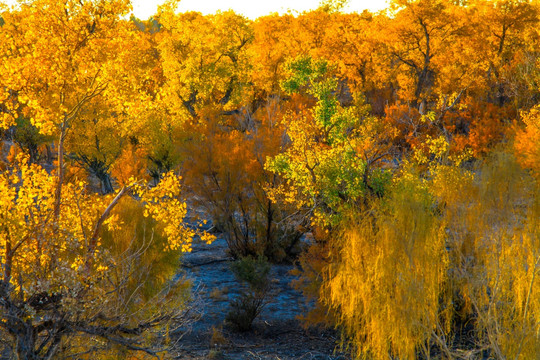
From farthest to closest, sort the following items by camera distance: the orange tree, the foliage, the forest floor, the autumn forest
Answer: the foliage
the forest floor
the autumn forest
the orange tree

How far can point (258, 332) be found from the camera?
48.6 feet

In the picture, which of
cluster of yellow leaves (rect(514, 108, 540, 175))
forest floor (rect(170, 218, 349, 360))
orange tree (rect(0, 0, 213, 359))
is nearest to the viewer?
orange tree (rect(0, 0, 213, 359))

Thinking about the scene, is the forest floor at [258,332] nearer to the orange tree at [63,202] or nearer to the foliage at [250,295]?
the foliage at [250,295]

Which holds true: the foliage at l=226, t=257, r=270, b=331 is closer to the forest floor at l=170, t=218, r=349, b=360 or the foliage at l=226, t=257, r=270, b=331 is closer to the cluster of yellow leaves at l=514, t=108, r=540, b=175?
the forest floor at l=170, t=218, r=349, b=360

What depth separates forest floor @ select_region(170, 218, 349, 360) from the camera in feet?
43.1

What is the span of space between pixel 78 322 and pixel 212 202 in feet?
41.6

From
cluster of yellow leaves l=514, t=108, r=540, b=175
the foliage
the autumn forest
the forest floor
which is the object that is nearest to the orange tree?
the autumn forest

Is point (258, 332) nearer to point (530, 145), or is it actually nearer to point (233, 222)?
point (233, 222)

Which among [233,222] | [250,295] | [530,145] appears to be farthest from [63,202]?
[530,145]

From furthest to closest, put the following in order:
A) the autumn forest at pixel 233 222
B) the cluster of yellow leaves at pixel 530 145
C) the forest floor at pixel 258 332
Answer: the cluster of yellow leaves at pixel 530 145 < the forest floor at pixel 258 332 < the autumn forest at pixel 233 222

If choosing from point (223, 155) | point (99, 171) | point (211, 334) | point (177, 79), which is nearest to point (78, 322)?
point (211, 334)

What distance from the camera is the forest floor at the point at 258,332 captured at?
13.1 m

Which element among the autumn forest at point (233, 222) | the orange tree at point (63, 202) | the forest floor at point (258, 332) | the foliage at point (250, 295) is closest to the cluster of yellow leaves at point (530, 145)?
the autumn forest at point (233, 222)

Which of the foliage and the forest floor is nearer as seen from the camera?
the forest floor
